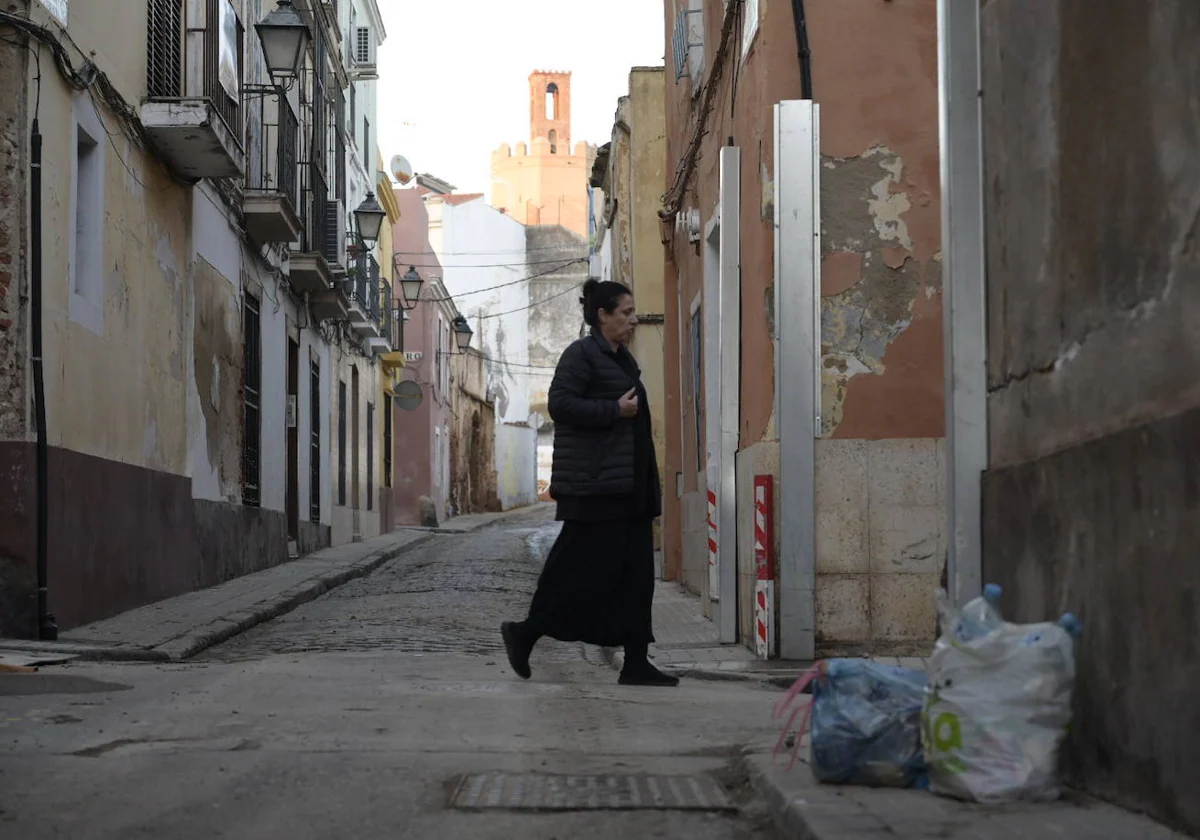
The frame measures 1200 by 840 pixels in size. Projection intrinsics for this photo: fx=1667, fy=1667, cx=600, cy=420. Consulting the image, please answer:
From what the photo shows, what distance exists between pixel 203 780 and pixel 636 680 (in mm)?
3115

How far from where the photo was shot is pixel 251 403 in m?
18.3

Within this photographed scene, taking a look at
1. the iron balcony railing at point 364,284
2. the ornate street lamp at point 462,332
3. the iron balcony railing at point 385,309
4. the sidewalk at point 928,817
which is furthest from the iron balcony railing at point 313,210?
the ornate street lamp at point 462,332

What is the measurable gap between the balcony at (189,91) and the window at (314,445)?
29.7 ft

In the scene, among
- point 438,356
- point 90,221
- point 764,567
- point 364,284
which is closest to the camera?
point 764,567

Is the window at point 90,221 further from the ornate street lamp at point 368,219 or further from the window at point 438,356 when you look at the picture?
the window at point 438,356

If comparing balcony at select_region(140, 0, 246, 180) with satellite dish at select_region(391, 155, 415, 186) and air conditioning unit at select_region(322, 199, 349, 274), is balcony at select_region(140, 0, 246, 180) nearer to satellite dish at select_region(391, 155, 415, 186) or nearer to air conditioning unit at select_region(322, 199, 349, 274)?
air conditioning unit at select_region(322, 199, 349, 274)

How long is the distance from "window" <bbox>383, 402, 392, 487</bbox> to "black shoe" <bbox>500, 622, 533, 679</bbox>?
28553 mm

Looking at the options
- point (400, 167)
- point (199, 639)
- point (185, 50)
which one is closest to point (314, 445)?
point (185, 50)

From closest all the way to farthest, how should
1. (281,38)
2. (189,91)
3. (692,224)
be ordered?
(692,224) < (189,91) < (281,38)

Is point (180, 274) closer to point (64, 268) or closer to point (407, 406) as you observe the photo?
point (64, 268)

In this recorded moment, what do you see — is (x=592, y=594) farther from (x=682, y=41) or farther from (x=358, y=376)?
(x=358, y=376)

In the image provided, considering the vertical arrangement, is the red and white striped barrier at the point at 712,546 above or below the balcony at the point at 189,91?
below

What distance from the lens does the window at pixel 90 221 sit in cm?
1132

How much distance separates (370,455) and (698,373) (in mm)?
20283
